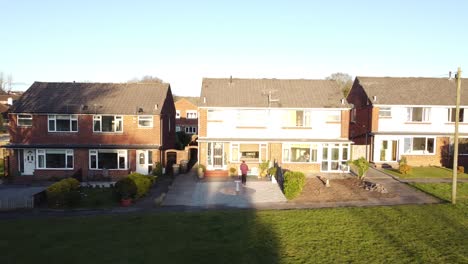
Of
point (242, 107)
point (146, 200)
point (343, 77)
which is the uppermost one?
point (343, 77)

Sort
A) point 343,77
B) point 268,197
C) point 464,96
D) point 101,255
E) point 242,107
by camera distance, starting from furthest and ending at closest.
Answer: point 343,77, point 464,96, point 242,107, point 268,197, point 101,255

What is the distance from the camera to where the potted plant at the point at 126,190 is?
19422 millimetres

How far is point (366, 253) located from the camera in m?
11.9

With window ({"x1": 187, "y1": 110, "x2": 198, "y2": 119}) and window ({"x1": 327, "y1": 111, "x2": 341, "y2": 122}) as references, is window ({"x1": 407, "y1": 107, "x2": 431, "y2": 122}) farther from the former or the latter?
window ({"x1": 187, "y1": 110, "x2": 198, "y2": 119})

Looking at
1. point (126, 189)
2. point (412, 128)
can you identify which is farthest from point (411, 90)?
point (126, 189)

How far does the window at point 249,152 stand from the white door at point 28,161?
1516 centimetres

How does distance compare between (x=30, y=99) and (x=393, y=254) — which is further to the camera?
(x=30, y=99)

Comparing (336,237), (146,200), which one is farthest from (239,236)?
(146,200)

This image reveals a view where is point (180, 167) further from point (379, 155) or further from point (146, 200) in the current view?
point (379, 155)

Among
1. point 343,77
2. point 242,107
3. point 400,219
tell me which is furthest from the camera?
point 343,77

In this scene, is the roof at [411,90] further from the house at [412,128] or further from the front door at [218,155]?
the front door at [218,155]

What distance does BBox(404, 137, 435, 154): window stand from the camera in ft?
102

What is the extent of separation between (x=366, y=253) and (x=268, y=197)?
892cm

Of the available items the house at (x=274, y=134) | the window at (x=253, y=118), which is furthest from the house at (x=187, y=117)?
the window at (x=253, y=118)
